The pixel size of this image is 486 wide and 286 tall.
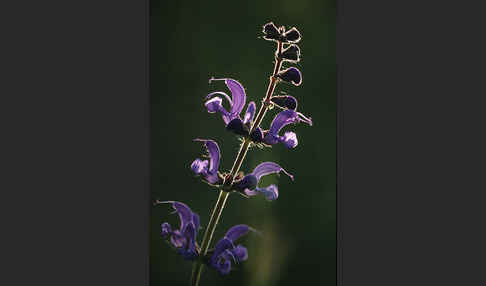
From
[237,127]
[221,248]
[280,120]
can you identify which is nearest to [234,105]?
[237,127]

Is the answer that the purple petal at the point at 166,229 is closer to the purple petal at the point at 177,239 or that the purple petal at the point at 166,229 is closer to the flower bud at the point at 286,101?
the purple petal at the point at 177,239

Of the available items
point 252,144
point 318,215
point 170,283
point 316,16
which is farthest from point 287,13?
point 170,283

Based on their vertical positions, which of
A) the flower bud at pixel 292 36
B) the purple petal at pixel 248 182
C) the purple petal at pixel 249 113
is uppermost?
the flower bud at pixel 292 36

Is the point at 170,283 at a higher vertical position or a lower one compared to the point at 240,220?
lower

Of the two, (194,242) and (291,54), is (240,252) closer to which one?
(194,242)

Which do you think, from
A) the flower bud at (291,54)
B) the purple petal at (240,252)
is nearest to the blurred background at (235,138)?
the purple petal at (240,252)

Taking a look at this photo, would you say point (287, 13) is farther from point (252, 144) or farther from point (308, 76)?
point (252, 144)

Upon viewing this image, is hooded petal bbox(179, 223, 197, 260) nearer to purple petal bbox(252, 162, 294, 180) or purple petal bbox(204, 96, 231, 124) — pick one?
purple petal bbox(252, 162, 294, 180)

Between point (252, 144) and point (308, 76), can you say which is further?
point (308, 76)
